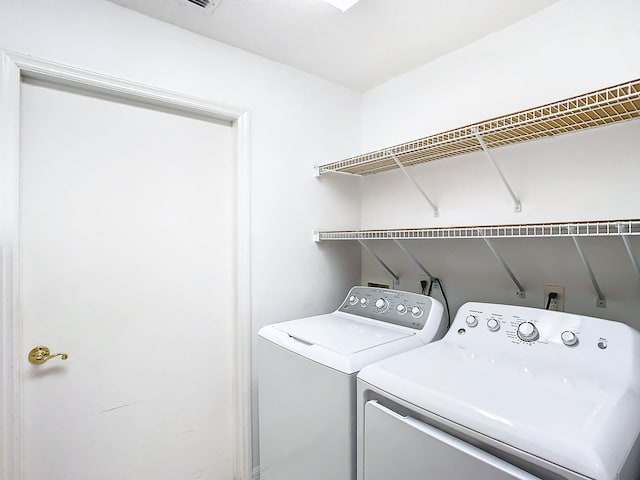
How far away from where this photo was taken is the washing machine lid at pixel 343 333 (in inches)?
53.6

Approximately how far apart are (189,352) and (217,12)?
62.2 inches

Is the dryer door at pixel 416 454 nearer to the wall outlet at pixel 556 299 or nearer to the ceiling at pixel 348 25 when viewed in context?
the wall outlet at pixel 556 299

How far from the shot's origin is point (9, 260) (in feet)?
4.20

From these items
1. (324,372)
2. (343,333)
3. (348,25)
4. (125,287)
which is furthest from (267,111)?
(324,372)

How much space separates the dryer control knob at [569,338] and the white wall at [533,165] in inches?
13.5

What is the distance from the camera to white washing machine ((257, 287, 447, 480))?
1206 millimetres

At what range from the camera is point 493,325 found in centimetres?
137

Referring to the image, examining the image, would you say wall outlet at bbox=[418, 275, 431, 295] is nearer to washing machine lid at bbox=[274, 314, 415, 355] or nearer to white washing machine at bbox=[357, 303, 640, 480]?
washing machine lid at bbox=[274, 314, 415, 355]

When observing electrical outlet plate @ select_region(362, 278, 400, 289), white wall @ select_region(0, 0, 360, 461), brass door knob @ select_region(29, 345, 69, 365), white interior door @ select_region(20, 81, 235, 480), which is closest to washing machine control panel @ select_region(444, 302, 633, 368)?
electrical outlet plate @ select_region(362, 278, 400, 289)

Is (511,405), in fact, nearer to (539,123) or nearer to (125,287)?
(539,123)

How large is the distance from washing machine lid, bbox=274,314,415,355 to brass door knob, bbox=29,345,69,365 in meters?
0.92

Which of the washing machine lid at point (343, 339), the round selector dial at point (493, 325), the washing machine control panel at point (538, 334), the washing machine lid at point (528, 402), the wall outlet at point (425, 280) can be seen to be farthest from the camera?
the wall outlet at point (425, 280)

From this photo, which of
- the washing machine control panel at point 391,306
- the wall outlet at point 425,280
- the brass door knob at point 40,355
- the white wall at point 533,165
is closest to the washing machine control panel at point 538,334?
the washing machine control panel at point 391,306

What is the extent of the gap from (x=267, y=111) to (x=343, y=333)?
4.12 ft
